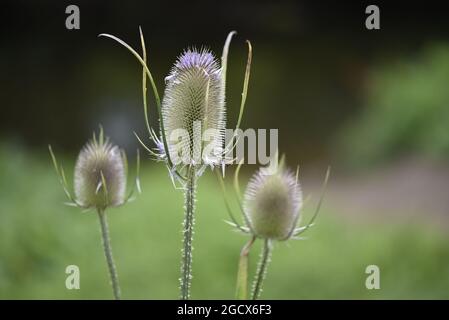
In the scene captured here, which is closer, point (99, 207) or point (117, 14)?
point (99, 207)

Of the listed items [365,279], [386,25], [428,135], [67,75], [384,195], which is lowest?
[365,279]

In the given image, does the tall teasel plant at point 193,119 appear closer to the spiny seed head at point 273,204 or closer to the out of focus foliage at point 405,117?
the spiny seed head at point 273,204

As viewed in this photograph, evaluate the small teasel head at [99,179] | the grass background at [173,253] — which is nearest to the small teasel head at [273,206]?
the small teasel head at [99,179]

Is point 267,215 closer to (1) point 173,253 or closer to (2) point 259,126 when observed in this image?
(1) point 173,253

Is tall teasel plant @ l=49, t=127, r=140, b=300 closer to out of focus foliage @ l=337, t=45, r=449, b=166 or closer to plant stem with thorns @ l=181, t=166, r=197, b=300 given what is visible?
plant stem with thorns @ l=181, t=166, r=197, b=300

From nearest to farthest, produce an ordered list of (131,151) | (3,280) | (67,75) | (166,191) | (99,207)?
(99,207), (3,280), (166,191), (131,151), (67,75)

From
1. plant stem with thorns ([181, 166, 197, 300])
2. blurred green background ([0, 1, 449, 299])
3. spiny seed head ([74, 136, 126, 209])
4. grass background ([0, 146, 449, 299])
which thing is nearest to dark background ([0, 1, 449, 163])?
blurred green background ([0, 1, 449, 299])
